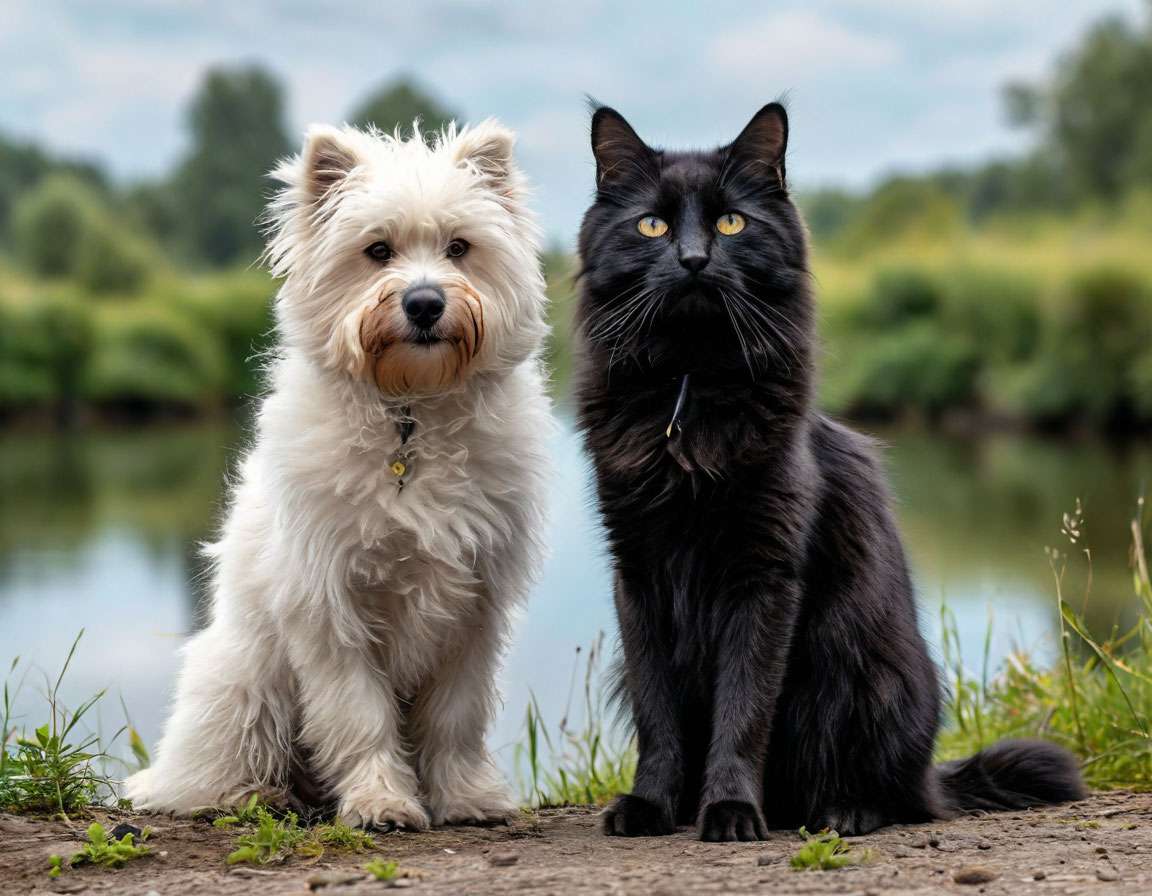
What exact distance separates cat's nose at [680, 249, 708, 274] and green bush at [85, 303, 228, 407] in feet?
93.7

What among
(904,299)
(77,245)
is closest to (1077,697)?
(904,299)

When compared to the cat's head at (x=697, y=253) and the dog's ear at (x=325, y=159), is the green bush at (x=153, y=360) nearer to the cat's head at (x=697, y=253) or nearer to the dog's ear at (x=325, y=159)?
the dog's ear at (x=325, y=159)

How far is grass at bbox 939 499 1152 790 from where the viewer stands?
4883mm

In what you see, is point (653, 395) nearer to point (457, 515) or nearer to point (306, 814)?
point (457, 515)

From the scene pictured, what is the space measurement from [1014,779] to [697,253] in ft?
6.91

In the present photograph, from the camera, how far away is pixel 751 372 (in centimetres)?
368

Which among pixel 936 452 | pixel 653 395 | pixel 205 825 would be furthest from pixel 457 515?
pixel 936 452

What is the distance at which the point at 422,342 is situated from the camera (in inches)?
143

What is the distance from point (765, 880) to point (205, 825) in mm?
1808

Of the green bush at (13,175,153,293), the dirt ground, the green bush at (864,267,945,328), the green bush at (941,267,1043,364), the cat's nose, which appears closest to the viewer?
the dirt ground

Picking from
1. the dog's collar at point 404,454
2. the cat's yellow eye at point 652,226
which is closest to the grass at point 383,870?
the dog's collar at point 404,454

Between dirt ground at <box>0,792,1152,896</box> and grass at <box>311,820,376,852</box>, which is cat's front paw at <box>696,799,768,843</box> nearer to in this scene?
dirt ground at <box>0,792,1152,896</box>

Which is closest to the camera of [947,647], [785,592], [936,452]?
[785,592]

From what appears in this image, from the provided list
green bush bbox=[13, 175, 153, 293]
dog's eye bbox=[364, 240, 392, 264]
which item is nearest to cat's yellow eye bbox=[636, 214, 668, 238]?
dog's eye bbox=[364, 240, 392, 264]
